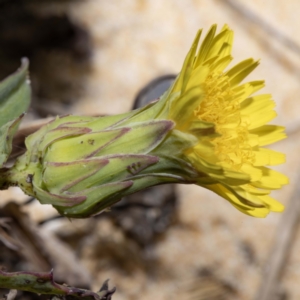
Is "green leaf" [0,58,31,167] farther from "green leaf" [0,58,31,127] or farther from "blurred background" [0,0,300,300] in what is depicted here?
"blurred background" [0,0,300,300]

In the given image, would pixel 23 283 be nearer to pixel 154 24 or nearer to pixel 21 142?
pixel 21 142

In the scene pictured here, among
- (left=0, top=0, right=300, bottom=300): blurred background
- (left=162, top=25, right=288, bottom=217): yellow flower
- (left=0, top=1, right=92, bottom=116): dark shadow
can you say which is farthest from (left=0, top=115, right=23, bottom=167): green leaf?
(left=0, top=1, right=92, bottom=116): dark shadow

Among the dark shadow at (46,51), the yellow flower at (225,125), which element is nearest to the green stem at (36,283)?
the yellow flower at (225,125)

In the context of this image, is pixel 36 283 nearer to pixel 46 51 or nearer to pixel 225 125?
pixel 225 125

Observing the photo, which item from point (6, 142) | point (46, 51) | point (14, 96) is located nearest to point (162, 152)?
point (6, 142)

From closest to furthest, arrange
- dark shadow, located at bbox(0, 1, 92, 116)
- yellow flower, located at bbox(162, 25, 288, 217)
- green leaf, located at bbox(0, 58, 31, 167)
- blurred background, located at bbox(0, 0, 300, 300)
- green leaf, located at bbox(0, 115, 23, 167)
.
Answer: yellow flower, located at bbox(162, 25, 288, 217)
green leaf, located at bbox(0, 115, 23, 167)
green leaf, located at bbox(0, 58, 31, 167)
blurred background, located at bbox(0, 0, 300, 300)
dark shadow, located at bbox(0, 1, 92, 116)

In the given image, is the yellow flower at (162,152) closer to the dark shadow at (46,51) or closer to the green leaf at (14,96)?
the green leaf at (14,96)

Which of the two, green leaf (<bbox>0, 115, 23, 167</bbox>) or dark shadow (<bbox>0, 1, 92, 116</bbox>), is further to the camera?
dark shadow (<bbox>0, 1, 92, 116</bbox>)
